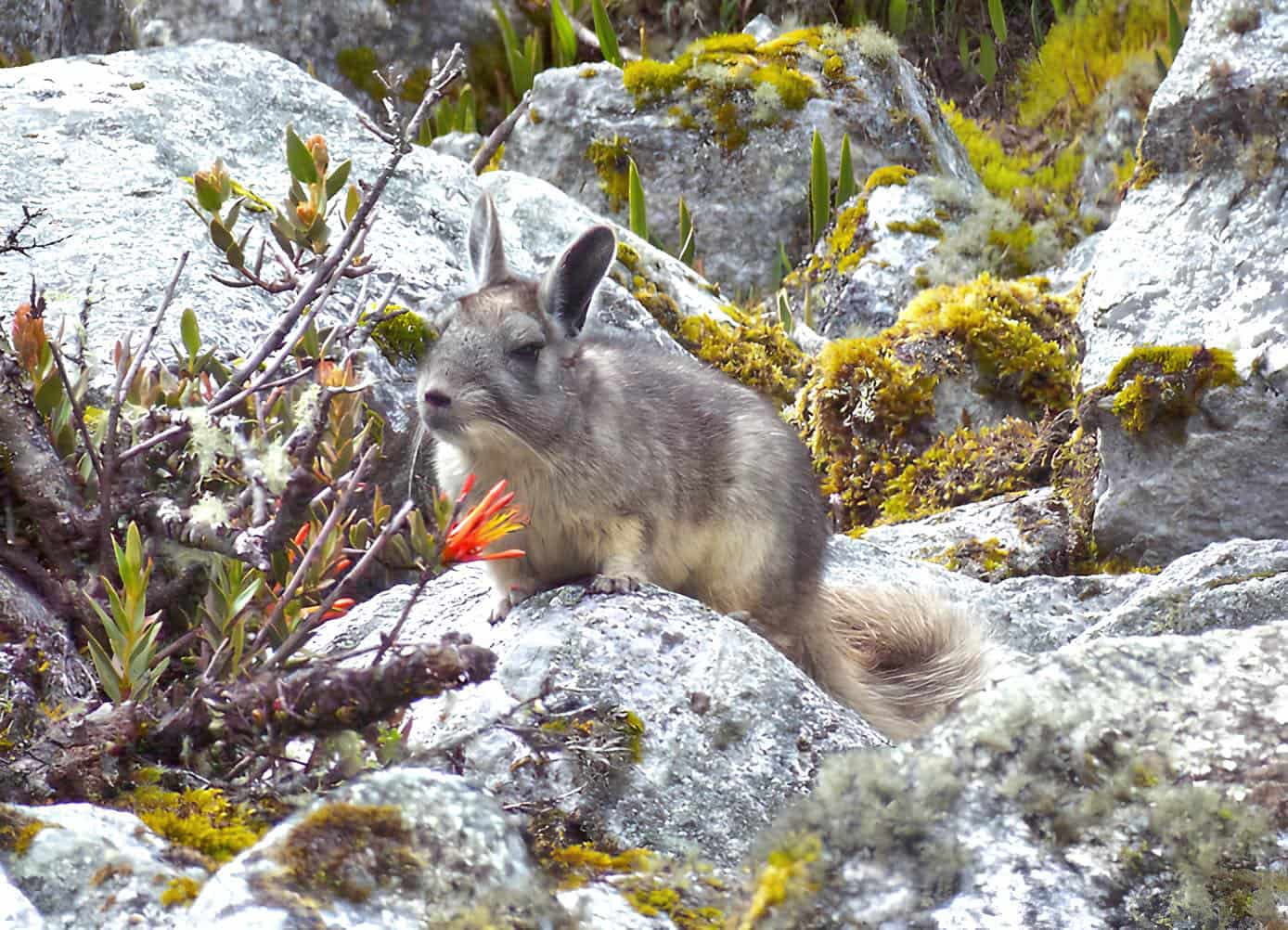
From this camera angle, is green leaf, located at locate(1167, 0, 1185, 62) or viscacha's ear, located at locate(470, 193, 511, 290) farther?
green leaf, located at locate(1167, 0, 1185, 62)

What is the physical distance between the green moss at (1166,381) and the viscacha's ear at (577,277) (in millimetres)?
2700

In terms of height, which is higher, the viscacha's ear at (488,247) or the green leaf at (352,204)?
the green leaf at (352,204)

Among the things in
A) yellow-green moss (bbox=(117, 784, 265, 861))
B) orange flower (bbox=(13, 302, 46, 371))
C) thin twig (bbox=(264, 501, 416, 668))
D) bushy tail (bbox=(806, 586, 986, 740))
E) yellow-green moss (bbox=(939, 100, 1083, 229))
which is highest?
orange flower (bbox=(13, 302, 46, 371))

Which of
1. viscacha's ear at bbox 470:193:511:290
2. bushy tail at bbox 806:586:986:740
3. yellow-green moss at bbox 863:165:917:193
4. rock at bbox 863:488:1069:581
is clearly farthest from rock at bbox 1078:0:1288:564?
yellow-green moss at bbox 863:165:917:193

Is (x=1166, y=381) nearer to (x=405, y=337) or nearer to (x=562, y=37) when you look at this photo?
(x=405, y=337)

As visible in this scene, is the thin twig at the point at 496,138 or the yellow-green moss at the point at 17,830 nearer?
the yellow-green moss at the point at 17,830

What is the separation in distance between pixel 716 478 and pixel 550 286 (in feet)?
3.43

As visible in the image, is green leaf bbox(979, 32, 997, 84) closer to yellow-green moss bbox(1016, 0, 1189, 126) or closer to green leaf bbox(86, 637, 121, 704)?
yellow-green moss bbox(1016, 0, 1189, 126)

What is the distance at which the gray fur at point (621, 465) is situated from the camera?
486 cm

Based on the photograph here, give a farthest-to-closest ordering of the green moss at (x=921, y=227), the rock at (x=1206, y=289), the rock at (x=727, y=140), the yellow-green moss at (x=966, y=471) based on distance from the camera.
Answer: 1. the rock at (x=727, y=140)
2. the green moss at (x=921, y=227)
3. the yellow-green moss at (x=966, y=471)
4. the rock at (x=1206, y=289)

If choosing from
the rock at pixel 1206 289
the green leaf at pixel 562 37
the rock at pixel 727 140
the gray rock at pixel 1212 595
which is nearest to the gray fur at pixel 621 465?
the gray rock at pixel 1212 595

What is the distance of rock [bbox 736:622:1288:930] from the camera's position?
94.6 inches

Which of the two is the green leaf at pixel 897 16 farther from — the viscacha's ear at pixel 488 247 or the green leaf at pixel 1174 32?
the viscacha's ear at pixel 488 247

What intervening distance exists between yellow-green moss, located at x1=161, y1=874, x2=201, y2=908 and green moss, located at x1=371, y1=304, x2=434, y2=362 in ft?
13.8
